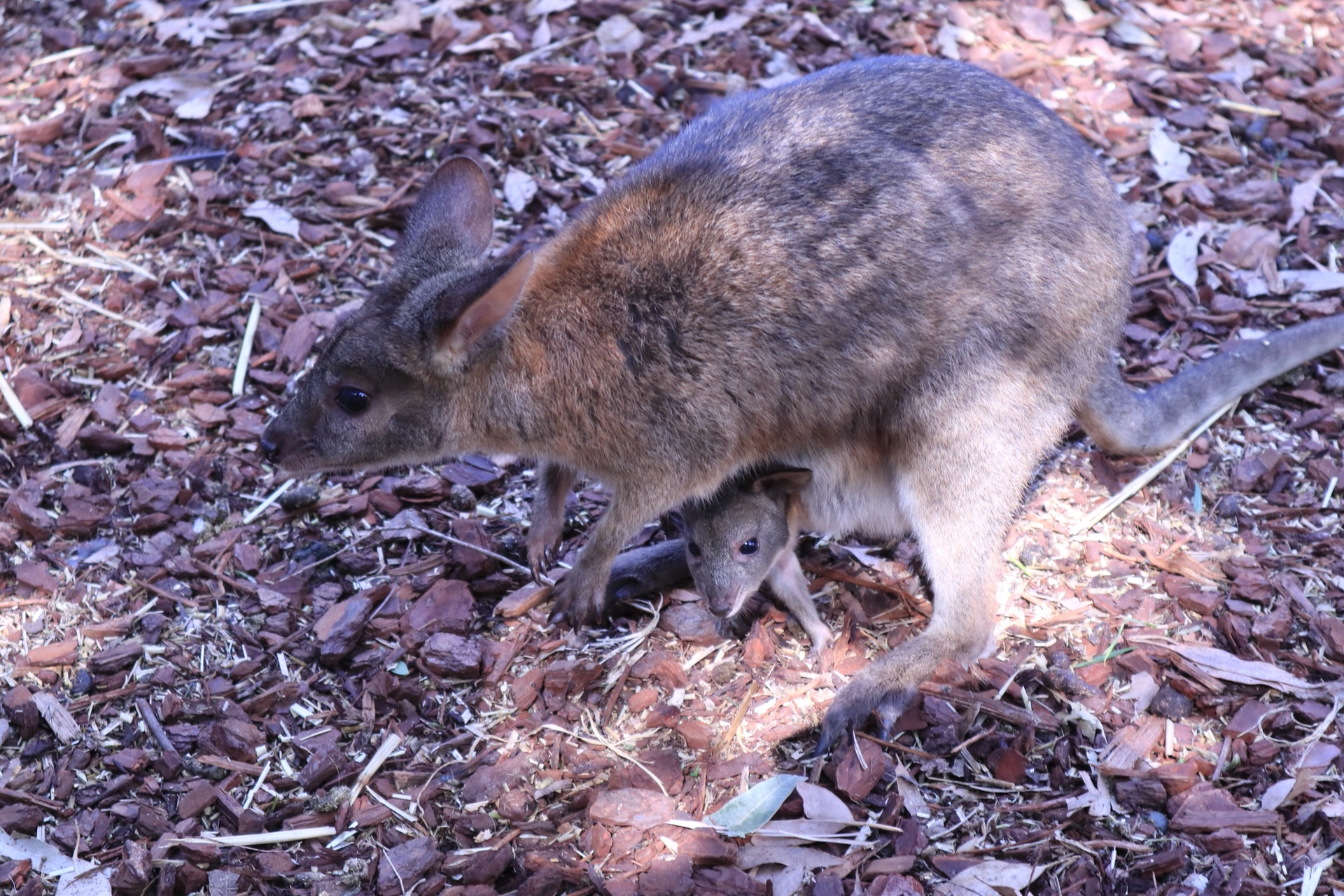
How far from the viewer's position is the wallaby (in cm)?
423

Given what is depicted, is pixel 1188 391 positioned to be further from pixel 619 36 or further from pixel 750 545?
pixel 619 36

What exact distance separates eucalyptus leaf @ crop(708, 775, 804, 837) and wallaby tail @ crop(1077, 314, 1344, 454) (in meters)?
1.84

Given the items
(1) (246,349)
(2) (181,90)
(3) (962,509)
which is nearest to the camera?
(3) (962,509)

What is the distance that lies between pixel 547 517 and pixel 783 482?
876 millimetres

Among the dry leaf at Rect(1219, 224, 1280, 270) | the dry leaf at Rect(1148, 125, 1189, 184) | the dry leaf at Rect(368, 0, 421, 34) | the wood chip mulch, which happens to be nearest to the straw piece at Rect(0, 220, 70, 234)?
the wood chip mulch

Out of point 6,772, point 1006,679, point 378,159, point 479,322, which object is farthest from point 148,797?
point 378,159

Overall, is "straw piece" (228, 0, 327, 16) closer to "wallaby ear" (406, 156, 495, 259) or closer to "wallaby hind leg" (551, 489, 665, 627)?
"wallaby ear" (406, 156, 495, 259)

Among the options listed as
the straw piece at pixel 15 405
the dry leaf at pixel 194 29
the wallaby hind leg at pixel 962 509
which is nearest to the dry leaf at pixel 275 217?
the straw piece at pixel 15 405

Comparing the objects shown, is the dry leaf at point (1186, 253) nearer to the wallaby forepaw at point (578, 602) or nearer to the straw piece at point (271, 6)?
the wallaby forepaw at point (578, 602)

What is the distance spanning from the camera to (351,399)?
4.26m

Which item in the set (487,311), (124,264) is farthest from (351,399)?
(124,264)

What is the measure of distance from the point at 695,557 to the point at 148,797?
191cm

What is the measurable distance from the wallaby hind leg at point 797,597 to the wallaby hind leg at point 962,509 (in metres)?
0.23

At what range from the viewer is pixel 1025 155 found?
→ 14.5ft
